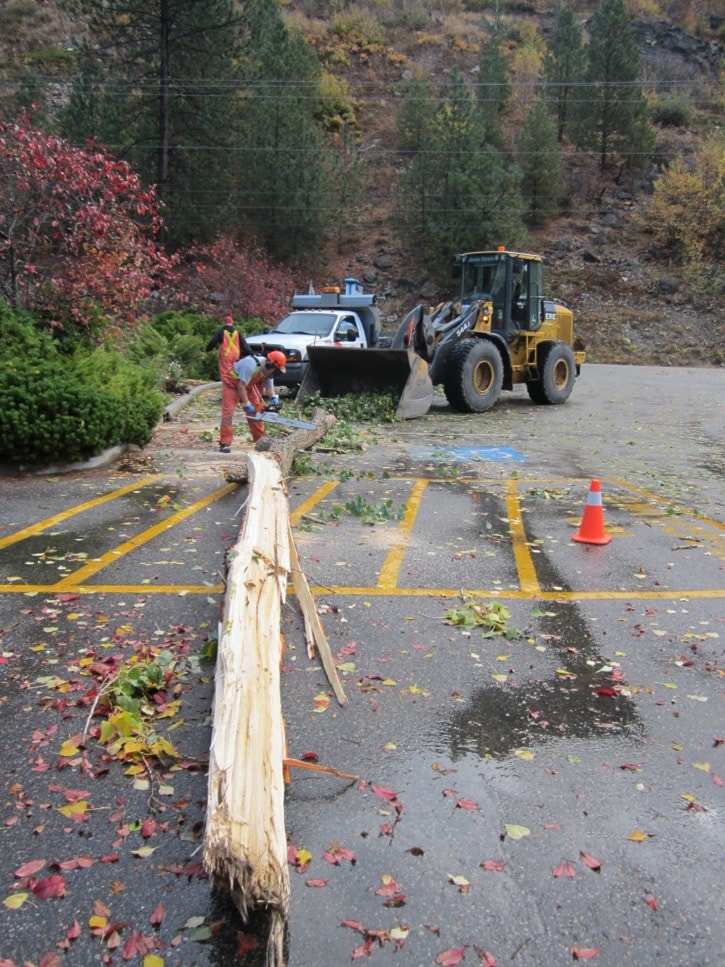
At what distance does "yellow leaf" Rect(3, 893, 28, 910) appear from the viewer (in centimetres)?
285

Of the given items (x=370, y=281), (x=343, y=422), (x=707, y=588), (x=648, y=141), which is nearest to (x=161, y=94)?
(x=370, y=281)

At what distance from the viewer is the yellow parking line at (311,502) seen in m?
8.36

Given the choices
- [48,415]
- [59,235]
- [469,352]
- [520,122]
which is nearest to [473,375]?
[469,352]

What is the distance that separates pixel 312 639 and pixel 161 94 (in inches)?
1360

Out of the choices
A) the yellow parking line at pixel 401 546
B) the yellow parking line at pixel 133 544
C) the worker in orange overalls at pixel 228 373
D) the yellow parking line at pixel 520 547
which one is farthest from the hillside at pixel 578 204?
the yellow parking line at pixel 133 544

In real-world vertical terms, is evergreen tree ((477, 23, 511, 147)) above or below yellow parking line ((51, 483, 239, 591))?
above

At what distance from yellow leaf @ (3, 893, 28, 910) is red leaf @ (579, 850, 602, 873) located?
2008 mm

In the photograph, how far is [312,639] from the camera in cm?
513

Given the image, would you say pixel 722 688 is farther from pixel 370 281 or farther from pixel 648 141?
pixel 648 141

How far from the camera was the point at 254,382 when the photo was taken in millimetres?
11219

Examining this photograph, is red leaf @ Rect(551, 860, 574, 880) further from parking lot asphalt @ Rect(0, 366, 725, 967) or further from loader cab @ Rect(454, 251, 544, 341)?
loader cab @ Rect(454, 251, 544, 341)

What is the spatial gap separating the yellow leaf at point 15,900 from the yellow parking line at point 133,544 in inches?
134

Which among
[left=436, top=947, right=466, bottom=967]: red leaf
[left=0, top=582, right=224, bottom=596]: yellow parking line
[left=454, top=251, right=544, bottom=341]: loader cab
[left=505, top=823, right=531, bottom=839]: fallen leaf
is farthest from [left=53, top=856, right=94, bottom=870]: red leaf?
[left=454, top=251, right=544, bottom=341]: loader cab

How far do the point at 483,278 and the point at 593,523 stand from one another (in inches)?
420
